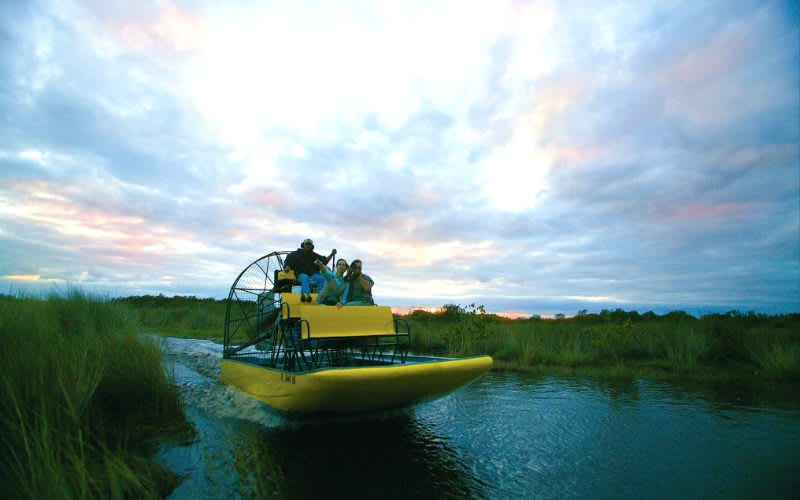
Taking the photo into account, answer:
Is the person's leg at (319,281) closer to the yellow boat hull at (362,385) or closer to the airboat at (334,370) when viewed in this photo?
the airboat at (334,370)

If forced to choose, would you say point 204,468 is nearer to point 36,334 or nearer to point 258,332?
point 258,332

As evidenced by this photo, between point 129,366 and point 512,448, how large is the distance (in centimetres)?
505

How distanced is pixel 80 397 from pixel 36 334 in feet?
8.62

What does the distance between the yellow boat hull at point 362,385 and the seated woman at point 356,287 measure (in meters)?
1.73

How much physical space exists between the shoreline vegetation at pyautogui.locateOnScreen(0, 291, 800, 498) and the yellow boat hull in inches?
48.8

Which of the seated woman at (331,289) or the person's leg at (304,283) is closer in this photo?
the seated woman at (331,289)

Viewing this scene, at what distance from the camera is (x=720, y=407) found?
21.2 ft

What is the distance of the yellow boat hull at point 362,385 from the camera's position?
15.1 feet

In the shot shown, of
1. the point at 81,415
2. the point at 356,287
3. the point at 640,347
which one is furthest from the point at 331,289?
the point at 640,347

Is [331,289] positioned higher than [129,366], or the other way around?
[331,289]

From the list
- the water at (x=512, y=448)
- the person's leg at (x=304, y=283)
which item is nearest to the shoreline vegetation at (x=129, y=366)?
the water at (x=512, y=448)

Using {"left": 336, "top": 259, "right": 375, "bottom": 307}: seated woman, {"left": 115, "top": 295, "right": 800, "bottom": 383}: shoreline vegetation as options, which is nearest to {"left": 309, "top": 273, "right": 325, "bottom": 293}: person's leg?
{"left": 336, "top": 259, "right": 375, "bottom": 307}: seated woman

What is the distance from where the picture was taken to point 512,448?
4.80 metres

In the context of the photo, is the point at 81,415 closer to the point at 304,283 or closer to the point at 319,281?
the point at 304,283
